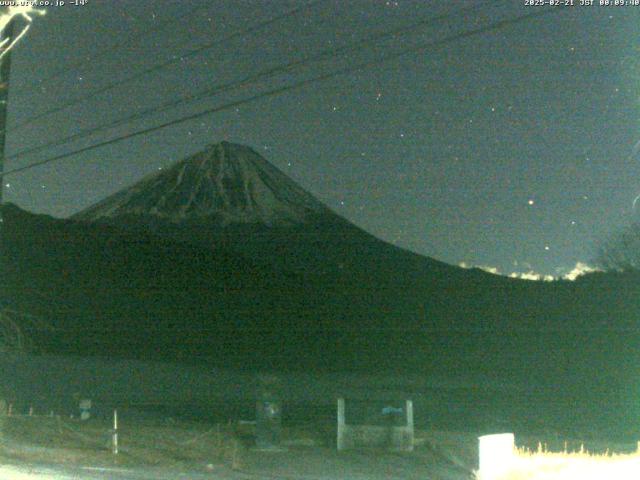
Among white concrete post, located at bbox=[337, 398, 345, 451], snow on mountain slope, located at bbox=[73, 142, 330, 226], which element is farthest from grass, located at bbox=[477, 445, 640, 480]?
snow on mountain slope, located at bbox=[73, 142, 330, 226]

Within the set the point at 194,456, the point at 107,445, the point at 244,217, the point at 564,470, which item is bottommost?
the point at 194,456

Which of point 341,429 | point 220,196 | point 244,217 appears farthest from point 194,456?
point 220,196

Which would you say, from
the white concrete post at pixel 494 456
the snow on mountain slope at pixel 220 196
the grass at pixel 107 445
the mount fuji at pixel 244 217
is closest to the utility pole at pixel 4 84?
the grass at pixel 107 445

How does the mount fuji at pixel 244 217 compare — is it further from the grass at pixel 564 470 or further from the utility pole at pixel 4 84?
the grass at pixel 564 470

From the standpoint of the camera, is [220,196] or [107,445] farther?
[220,196]

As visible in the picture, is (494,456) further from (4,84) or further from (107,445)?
(4,84)

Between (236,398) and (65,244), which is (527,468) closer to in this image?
(236,398)

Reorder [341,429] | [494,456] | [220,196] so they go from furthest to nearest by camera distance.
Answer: [220,196], [341,429], [494,456]
